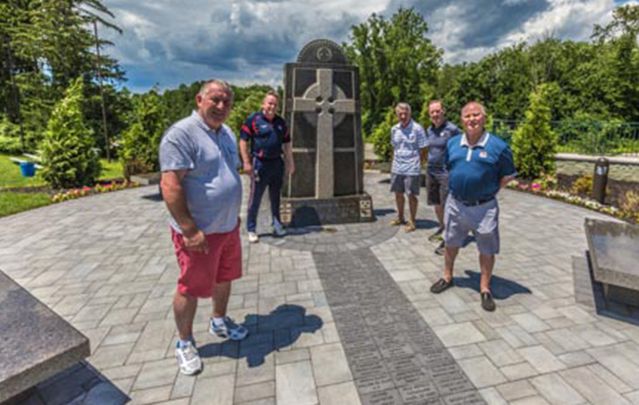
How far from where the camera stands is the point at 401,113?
4902 mm

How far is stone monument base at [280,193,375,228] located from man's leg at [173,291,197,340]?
325cm

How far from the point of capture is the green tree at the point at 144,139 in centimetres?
988

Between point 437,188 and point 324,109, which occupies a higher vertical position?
point 324,109

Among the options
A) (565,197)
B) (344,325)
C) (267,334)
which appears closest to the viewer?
(267,334)

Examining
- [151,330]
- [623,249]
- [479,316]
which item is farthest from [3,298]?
[623,249]

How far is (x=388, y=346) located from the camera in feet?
8.73

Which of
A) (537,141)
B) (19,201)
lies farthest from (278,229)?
(537,141)

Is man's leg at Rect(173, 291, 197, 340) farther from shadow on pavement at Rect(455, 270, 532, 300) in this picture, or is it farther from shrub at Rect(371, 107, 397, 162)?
shrub at Rect(371, 107, 397, 162)

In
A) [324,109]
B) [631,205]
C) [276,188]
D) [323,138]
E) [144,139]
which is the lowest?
[631,205]

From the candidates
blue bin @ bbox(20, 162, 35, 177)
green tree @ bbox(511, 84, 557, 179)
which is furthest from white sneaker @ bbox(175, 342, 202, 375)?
blue bin @ bbox(20, 162, 35, 177)

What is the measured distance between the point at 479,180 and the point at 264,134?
2.81m

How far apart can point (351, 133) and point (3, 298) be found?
15.4ft

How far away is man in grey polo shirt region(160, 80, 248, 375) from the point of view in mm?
1984

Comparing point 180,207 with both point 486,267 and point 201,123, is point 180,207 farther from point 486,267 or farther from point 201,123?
point 486,267
